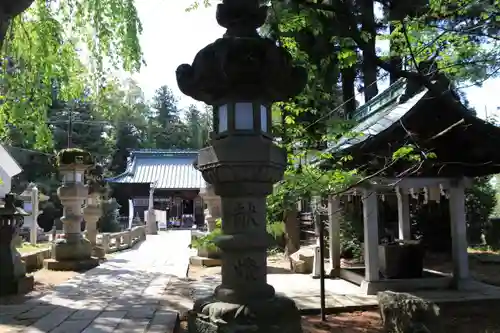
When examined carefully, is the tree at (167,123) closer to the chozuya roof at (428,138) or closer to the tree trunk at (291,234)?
the tree trunk at (291,234)

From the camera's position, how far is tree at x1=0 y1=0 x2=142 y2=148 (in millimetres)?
9311

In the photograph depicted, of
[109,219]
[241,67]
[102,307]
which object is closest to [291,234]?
[102,307]

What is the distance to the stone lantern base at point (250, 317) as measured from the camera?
3.28 m

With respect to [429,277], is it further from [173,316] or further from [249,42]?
[249,42]

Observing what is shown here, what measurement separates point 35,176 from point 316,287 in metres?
28.5

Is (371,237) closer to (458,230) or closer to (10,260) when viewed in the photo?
(458,230)

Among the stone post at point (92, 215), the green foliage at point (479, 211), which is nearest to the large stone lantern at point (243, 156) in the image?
the stone post at point (92, 215)

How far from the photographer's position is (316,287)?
837 cm

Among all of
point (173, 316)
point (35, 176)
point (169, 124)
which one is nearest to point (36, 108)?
point (173, 316)

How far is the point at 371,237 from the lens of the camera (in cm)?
819

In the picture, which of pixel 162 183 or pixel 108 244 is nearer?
pixel 108 244

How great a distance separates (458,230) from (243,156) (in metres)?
6.55

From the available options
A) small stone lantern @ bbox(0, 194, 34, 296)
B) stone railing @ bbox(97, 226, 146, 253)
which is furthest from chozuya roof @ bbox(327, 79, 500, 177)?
stone railing @ bbox(97, 226, 146, 253)

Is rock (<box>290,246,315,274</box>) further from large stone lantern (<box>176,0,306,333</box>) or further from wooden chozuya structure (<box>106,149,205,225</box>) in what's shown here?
wooden chozuya structure (<box>106,149,205,225</box>)
